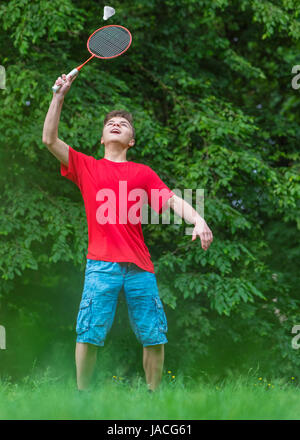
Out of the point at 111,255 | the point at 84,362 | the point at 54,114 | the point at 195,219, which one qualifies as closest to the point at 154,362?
the point at 84,362

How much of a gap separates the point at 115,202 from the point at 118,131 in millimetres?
510

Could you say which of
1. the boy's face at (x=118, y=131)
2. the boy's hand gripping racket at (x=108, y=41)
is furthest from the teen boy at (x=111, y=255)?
the boy's hand gripping racket at (x=108, y=41)

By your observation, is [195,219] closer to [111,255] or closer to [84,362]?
[111,255]

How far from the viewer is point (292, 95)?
759 cm

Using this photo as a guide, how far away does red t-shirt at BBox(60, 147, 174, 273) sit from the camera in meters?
3.34

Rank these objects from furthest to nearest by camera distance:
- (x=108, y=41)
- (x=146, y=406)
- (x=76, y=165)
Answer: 1. (x=108, y=41)
2. (x=76, y=165)
3. (x=146, y=406)

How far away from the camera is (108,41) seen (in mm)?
3811

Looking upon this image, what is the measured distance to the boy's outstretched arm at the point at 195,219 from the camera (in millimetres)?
3107

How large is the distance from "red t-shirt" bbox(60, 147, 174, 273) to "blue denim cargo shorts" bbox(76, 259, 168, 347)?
70 millimetres

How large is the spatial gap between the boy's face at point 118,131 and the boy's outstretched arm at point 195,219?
503mm

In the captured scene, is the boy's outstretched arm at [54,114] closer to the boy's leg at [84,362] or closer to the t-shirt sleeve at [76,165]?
the t-shirt sleeve at [76,165]

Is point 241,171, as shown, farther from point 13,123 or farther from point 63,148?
point 63,148
